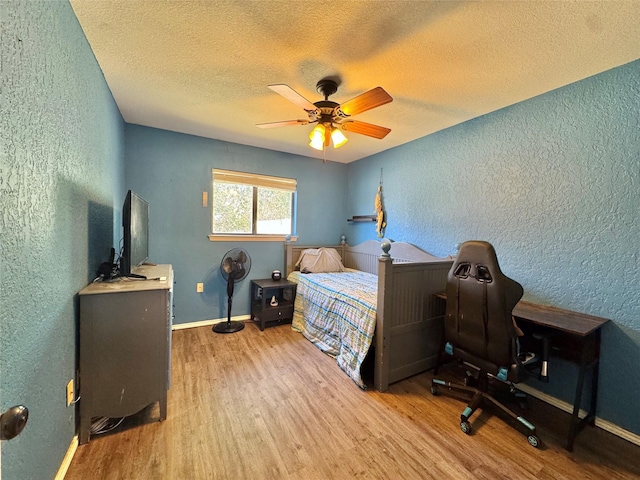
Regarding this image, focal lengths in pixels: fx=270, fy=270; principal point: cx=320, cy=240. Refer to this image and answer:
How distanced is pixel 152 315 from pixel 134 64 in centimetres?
170

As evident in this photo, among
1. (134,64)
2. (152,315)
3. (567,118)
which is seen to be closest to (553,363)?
(567,118)

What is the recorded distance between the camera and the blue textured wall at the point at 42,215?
2.92 feet

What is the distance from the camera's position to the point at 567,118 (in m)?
1.98

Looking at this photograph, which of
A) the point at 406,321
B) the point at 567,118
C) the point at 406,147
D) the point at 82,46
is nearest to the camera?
the point at 82,46

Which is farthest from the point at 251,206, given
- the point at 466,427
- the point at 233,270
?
the point at 466,427

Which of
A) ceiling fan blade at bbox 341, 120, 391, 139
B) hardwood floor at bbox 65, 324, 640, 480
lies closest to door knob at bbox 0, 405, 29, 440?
hardwood floor at bbox 65, 324, 640, 480

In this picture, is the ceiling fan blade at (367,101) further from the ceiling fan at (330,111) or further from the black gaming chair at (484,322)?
the black gaming chair at (484,322)

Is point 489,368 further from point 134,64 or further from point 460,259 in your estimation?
point 134,64

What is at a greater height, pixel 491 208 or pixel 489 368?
pixel 491 208

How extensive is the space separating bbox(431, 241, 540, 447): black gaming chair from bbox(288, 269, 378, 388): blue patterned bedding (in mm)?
632

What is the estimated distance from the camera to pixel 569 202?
1970 millimetres

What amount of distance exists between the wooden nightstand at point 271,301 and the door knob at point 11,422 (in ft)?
8.95

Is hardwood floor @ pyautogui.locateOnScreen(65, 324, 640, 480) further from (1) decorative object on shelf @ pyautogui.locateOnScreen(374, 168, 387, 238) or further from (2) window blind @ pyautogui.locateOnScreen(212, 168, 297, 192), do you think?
(2) window blind @ pyautogui.locateOnScreen(212, 168, 297, 192)

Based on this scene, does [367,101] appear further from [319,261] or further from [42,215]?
[319,261]
